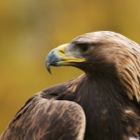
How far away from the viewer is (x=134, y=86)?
30.6 feet

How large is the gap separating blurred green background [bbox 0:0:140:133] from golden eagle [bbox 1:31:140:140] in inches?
502

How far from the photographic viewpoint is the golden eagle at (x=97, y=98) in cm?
926

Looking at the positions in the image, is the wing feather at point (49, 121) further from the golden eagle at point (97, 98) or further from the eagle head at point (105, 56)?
the eagle head at point (105, 56)

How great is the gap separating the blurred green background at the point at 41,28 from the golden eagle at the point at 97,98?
12760mm

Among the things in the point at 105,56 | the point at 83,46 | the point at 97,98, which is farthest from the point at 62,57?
the point at 97,98

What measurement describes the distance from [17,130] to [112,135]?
0.91 metres

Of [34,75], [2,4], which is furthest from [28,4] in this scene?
[34,75]

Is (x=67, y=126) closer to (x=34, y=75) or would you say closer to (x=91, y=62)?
(x=91, y=62)

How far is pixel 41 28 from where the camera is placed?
26.0 meters

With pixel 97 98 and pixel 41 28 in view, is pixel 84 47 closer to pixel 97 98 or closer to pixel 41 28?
pixel 97 98

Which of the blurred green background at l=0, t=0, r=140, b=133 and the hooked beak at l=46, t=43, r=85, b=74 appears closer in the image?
the hooked beak at l=46, t=43, r=85, b=74

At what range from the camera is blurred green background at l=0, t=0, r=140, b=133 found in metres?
23.1

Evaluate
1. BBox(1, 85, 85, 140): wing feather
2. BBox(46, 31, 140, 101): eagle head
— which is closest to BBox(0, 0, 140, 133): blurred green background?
BBox(1, 85, 85, 140): wing feather

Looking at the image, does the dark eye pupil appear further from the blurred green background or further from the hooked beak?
the blurred green background
